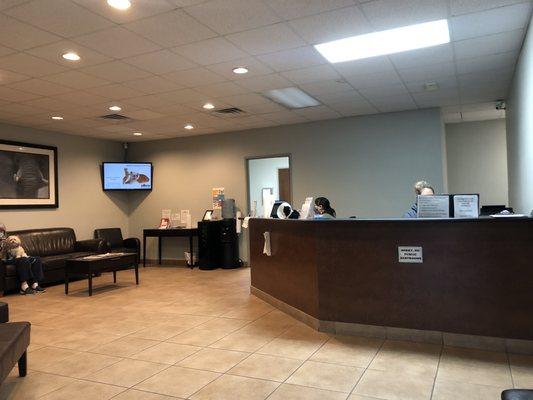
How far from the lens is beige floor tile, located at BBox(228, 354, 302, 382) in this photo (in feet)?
10.2

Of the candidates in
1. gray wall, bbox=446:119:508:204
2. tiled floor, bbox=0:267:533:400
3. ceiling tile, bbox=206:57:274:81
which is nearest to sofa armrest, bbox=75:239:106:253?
tiled floor, bbox=0:267:533:400

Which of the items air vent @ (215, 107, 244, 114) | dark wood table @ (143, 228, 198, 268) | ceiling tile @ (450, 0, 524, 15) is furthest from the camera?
dark wood table @ (143, 228, 198, 268)

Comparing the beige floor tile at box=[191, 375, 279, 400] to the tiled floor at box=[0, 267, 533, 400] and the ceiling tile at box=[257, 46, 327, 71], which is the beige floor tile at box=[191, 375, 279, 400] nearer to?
the tiled floor at box=[0, 267, 533, 400]

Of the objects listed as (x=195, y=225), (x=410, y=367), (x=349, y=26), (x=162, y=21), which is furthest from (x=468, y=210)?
(x=195, y=225)

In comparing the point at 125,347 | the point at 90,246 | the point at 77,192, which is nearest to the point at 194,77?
the point at 125,347

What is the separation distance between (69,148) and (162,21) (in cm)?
620

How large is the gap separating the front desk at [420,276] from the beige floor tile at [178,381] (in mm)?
1410

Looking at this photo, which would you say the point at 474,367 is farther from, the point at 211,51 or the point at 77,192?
the point at 77,192

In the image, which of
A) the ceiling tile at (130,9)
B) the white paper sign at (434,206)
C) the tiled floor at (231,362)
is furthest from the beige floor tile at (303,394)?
the ceiling tile at (130,9)

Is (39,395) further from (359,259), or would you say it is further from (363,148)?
(363,148)

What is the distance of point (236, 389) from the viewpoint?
288cm

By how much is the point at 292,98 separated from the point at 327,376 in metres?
4.58

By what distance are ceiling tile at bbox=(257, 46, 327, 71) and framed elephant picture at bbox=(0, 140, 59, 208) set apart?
18.2 feet

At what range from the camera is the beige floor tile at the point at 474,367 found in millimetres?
2908
